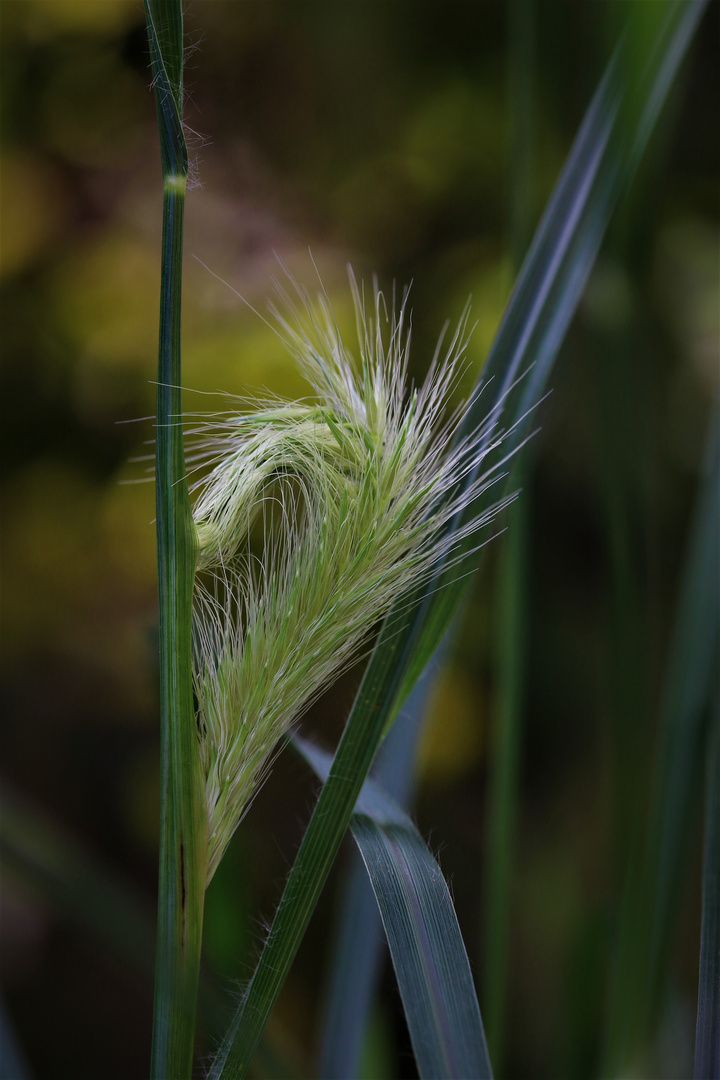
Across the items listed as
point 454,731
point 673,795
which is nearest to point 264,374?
point 454,731

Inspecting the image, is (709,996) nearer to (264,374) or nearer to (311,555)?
(311,555)

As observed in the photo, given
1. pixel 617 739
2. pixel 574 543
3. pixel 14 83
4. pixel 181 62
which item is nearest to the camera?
pixel 181 62

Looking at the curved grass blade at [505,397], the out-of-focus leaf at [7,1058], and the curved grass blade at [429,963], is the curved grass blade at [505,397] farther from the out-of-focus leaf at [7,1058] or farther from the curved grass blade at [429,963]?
the out-of-focus leaf at [7,1058]

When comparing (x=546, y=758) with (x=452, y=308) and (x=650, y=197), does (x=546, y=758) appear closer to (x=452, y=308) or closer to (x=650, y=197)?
(x=452, y=308)

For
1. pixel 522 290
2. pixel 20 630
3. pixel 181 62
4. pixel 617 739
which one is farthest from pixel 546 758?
pixel 181 62

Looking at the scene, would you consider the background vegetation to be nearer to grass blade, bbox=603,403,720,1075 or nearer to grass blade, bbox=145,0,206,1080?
grass blade, bbox=603,403,720,1075
